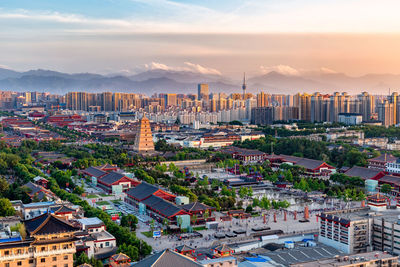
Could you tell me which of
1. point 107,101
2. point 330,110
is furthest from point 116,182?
point 107,101

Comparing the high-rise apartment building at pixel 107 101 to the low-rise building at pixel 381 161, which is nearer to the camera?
the low-rise building at pixel 381 161

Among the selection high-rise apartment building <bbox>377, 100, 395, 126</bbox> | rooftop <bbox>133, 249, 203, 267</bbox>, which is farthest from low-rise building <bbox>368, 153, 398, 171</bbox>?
high-rise apartment building <bbox>377, 100, 395, 126</bbox>

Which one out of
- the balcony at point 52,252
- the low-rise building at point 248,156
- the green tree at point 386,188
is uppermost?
the balcony at point 52,252

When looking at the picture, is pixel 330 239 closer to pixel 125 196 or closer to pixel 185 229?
pixel 185 229

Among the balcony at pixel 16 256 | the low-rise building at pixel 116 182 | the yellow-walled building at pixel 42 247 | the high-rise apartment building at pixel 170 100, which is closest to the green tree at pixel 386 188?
the low-rise building at pixel 116 182

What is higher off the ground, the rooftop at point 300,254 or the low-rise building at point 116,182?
the low-rise building at point 116,182

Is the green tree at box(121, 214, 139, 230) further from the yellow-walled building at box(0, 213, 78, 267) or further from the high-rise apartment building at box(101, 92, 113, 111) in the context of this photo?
the high-rise apartment building at box(101, 92, 113, 111)

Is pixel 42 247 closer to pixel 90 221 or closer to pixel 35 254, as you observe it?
pixel 35 254

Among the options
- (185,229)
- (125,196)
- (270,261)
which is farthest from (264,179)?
(270,261)

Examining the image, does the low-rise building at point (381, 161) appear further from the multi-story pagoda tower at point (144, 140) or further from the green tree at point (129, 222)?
the green tree at point (129, 222)
